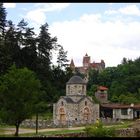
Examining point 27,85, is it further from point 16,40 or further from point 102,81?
point 102,81

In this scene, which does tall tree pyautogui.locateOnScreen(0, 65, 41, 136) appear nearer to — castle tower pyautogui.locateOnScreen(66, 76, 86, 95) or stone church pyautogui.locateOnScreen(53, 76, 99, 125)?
stone church pyautogui.locateOnScreen(53, 76, 99, 125)

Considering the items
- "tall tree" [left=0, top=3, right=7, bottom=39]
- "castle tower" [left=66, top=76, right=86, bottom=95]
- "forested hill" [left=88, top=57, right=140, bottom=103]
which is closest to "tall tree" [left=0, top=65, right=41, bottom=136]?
"castle tower" [left=66, top=76, right=86, bottom=95]

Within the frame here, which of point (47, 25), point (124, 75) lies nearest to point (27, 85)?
point (47, 25)

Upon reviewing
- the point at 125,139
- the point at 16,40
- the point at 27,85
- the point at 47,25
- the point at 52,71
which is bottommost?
the point at 125,139

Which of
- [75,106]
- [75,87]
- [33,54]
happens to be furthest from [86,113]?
[33,54]

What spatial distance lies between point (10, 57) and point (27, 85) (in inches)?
1046

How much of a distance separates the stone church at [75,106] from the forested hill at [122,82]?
10.4m

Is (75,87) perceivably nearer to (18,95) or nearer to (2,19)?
(2,19)

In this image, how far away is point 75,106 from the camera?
46250 millimetres

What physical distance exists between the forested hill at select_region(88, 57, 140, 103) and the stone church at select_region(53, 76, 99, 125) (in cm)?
1044

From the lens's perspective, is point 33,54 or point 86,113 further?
point 33,54

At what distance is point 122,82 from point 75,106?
23.6 metres

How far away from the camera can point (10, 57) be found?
51562 mm

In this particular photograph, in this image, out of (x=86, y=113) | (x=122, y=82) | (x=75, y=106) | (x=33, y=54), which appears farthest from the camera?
(x=122, y=82)
